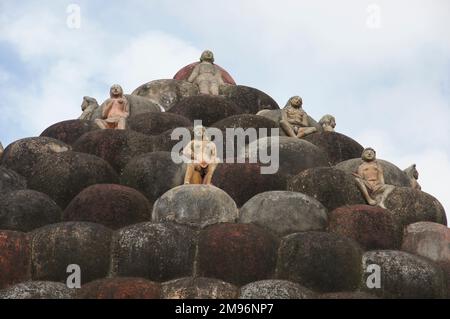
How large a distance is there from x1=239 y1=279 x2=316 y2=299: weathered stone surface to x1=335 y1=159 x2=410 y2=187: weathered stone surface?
658 centimetres

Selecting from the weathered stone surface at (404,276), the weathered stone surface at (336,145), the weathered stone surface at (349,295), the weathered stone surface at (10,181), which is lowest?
the weathered stone surface at (349,295)

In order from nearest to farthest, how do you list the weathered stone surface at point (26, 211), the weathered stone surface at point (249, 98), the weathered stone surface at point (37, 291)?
the weathered stone surface at point (37, 291)
the weathered stone surface at point (26, 211)
the weathered stone surface at point (249, 98)

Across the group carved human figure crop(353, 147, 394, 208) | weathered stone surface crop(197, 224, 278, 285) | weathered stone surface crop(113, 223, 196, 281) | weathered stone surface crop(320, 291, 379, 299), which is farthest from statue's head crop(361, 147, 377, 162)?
weathered stone surface crop(320, 291, 379, 299)

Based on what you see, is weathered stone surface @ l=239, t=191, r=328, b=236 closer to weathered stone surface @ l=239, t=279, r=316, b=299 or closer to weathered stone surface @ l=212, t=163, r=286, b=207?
weathered stone surface @ l=212, t=163, r=286, b=207

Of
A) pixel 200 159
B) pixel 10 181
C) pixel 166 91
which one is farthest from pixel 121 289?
pixel 166 91

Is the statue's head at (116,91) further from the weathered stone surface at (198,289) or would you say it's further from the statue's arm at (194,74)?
the weathered stone surface at (198,289)

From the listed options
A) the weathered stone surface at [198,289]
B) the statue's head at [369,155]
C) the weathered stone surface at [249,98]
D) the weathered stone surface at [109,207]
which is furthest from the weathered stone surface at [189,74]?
the weathered stone surface at [198,289]

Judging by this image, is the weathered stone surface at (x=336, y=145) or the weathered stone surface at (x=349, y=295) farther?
the weathered stone surface at (x=336, y=145)

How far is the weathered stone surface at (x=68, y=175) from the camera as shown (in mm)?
23797

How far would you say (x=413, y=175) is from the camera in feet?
88.7

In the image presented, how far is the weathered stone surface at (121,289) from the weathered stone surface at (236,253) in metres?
1.42

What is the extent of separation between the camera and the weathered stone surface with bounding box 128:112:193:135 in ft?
90.5

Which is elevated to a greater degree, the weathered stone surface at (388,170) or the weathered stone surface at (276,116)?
the weathered stone surface at (276,116)
